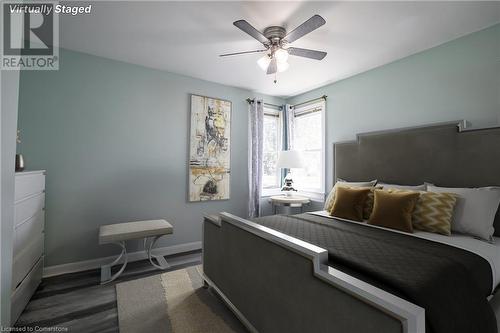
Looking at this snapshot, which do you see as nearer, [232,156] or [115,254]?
[115,254]

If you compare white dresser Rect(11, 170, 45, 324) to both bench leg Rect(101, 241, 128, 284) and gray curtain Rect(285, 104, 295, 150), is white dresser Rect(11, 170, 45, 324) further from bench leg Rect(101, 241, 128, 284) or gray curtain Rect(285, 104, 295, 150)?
gray curtain Rect(285, 104, 295, 150)

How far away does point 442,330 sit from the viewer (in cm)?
92

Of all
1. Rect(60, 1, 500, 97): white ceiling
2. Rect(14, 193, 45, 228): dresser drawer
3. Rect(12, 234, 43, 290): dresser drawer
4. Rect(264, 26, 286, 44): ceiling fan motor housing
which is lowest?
Rect(12, 234, 43, 290): dresser drawer

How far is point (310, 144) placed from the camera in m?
4.05

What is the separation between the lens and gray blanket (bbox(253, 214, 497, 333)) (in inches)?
38.9

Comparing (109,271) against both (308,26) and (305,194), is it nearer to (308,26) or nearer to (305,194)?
(305,194)

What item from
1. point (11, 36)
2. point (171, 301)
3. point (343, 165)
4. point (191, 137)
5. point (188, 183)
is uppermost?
point (11, 36)

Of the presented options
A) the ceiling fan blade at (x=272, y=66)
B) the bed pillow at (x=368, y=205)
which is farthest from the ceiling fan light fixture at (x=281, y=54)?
the bed pillow at (x=368, y=205)

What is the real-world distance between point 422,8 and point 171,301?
136 inches

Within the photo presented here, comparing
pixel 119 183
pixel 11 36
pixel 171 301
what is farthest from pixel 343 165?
pixel 11 36

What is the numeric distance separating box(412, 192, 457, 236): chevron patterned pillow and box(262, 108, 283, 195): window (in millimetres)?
2510

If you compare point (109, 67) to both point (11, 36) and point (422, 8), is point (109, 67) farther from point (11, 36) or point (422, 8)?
point (422, 8)

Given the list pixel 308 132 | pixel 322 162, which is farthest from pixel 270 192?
pixel 308 132

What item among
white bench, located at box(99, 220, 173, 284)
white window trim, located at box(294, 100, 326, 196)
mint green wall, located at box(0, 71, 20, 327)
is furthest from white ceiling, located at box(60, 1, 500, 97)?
white bench, located at box(99, 220, 173, 284)
